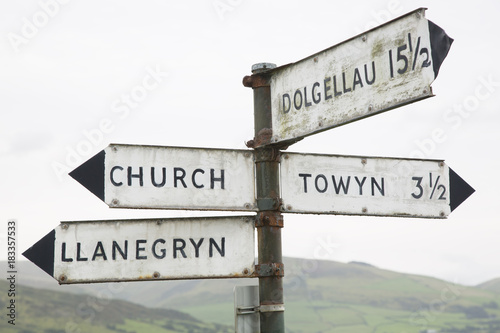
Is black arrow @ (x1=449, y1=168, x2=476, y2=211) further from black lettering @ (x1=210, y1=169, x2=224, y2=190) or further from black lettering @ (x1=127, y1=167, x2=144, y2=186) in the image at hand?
black lettering @ (x1=127, y1=167, x2=144, y2=186)

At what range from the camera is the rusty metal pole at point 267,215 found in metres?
5.00

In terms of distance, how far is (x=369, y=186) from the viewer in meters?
5.32

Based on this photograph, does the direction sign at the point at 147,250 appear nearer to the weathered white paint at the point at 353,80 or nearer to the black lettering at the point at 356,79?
the weathered white paint at the point at 353,80

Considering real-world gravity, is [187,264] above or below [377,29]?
below

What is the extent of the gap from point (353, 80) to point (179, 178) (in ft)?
4.66

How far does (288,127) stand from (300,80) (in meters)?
0.35

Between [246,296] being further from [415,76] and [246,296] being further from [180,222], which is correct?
[415,76]

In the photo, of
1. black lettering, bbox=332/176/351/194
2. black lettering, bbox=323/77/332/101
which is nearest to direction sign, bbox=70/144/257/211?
black lettering, bbox=332/176/351/194

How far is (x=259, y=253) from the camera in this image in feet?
16.6

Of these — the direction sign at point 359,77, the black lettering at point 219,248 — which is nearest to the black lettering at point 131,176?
the black lettering at point 219,248

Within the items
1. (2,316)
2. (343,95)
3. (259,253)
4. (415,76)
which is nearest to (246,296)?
(259,253)

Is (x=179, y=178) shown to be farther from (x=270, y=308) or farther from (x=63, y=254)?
(x=270, y=308)

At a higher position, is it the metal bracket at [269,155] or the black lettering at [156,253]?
the metal bracket at [269,155]

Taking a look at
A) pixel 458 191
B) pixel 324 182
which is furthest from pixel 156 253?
pixel 458 191
